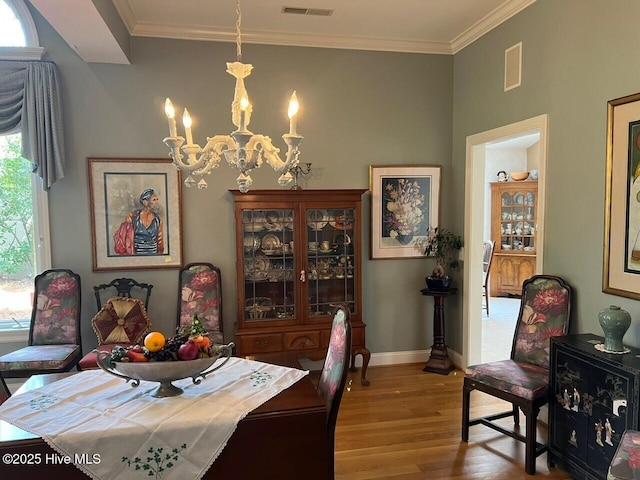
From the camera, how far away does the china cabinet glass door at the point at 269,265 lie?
3.97 m

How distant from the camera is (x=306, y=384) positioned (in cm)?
227

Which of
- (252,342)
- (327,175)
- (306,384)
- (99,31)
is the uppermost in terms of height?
(99,31)

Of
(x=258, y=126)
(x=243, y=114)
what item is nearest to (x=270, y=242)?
(x=258, y=126)

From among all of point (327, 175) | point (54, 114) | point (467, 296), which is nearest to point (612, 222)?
point (467, 296)

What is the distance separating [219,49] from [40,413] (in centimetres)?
324

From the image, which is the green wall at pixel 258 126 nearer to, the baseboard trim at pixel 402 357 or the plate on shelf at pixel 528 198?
the baseboard trim at pixel 402 357

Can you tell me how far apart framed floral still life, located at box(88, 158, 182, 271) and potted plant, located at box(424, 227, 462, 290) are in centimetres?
237

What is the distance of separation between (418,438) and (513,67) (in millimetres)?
2877

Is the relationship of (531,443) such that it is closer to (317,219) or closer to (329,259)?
(329,259)

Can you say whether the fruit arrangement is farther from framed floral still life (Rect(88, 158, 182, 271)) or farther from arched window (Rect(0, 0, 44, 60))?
arched window (Rect(0, 0, 44, 60))

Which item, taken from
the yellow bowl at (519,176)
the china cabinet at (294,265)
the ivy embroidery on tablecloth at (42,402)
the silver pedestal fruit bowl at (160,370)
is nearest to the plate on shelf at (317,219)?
the china cabinet at (294,265)

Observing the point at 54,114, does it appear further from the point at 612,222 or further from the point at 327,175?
the point at 612,222

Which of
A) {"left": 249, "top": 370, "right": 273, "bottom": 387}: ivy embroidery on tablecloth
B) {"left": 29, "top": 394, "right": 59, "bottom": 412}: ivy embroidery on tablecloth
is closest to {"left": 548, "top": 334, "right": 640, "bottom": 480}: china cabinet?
{"left": 249, "top": 370, "right": 273, "bottom": 387}: ivy embroidery on tablecloth

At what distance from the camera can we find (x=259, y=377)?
2330 millimetres
